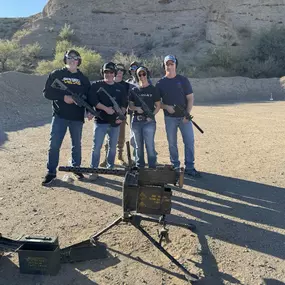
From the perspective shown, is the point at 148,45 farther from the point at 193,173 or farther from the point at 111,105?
the point at 111,105

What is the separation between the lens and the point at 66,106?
561cm

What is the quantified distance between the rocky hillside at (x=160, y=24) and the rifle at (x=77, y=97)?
1024 inches

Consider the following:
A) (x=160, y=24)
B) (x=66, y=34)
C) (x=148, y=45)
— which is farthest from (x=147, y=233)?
(x=160, y=24)

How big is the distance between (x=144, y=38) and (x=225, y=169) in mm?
28744

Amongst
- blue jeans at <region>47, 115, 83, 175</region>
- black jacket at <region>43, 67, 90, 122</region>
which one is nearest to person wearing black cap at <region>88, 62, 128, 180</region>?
black jacket at <region>43, 67, 90, 122</region>

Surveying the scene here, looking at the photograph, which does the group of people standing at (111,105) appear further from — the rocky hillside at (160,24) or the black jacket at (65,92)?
the rocky hillside at (160,24)

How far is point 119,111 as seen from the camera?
18.8 ft

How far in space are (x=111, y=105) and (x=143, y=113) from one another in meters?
0.53

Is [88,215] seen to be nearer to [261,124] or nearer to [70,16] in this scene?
[261,124]

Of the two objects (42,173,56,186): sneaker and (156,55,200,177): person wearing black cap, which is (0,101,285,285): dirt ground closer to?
(42,173,56,186): sneaker

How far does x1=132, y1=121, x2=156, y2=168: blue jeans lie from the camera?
5.90 meters

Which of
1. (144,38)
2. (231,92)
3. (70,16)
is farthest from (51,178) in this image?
(70,16)

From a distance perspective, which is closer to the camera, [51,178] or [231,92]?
[51,178]

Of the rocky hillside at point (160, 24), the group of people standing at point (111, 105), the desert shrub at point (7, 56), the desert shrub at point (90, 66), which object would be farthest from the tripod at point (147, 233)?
the rocky hillside at point (160, 24)
